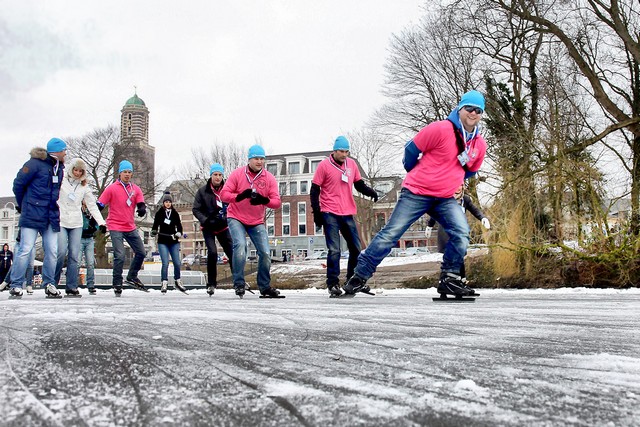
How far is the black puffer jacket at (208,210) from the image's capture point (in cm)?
802

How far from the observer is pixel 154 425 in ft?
3.61

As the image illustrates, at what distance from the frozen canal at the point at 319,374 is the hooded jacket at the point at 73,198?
188 inches

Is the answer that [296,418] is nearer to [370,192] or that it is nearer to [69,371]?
[69,371]

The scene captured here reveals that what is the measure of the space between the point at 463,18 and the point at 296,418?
19.2m

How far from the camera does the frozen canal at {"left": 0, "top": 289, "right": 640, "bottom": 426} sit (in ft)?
3.85

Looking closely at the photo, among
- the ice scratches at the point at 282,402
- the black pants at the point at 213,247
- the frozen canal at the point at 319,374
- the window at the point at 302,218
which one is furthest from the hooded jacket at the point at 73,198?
the window at the point at 302,218

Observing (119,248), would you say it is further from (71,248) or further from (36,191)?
(36,191)

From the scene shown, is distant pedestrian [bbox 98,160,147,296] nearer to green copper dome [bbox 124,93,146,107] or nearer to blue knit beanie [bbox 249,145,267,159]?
blue knit beanie [bbox 249,145,267,159]

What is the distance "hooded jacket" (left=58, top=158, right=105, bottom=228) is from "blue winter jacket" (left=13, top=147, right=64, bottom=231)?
0.63 m

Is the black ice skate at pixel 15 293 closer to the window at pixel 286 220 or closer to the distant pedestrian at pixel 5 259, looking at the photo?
the distant pedestrian at pixel 5 259

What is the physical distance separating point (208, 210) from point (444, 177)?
4.10 meters

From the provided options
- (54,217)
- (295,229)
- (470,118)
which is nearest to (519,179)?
(470,118)

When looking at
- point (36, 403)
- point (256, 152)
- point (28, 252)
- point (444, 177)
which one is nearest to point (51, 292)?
point (28, 252)

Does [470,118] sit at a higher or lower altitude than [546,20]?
lower
